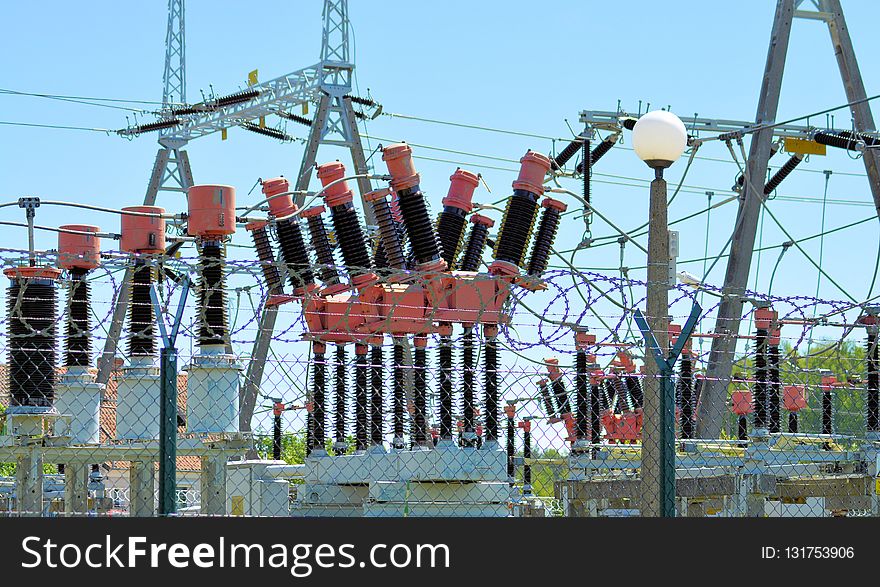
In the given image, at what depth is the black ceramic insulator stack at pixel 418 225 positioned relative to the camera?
31.9 feet

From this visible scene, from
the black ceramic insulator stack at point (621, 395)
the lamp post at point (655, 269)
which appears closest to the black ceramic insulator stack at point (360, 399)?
the lamp post at point (655, 269)

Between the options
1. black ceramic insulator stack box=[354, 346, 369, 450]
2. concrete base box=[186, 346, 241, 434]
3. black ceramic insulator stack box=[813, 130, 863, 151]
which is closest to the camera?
concrete base box=[186, 346, 241, 434]

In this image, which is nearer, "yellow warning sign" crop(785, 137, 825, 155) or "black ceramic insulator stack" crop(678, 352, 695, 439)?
"black ceramic insulator stack" crop(678, 352, 695, 439)

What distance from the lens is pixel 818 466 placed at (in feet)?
36.7

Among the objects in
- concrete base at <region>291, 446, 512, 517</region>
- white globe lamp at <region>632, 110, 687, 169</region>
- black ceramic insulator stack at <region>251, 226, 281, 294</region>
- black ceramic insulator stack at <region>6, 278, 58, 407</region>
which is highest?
white globe lamp at <region>632, 110, 687, 169</region>

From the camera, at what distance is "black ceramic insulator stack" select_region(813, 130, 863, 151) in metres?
15.0

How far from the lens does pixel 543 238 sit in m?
Answer: 10.5

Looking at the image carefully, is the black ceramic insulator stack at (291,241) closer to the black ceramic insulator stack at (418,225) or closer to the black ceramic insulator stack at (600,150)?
the black ceramic insulator stack at (418,225)

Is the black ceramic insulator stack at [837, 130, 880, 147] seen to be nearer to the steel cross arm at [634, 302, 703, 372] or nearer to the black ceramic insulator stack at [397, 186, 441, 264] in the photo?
the black ceramic insulator stack at [397, 186, 441, 264]

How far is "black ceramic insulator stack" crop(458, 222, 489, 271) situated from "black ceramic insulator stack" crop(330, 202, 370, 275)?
44.1 inches

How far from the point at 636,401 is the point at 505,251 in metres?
7.49

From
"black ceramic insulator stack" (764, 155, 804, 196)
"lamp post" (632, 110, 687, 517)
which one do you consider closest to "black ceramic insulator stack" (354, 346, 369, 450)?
"lamp post" (632, 110, 687, 517)

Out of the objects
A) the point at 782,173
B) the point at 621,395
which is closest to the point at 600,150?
the point at 621,395
